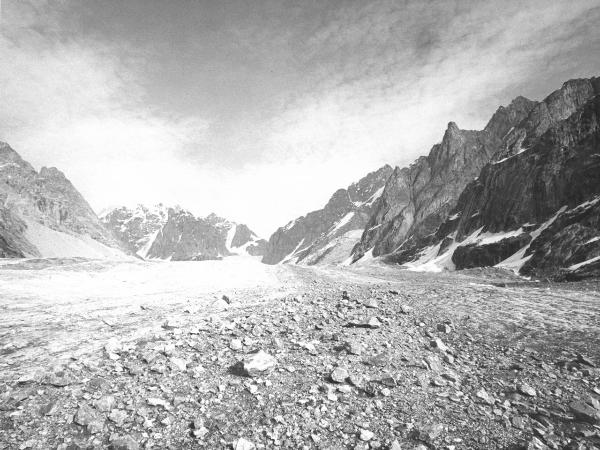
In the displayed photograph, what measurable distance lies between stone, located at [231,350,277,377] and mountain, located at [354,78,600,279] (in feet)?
108

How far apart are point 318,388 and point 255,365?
1.38 meters

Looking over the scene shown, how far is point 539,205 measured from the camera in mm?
71875

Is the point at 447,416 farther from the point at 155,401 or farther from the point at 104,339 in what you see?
the point at 104,339

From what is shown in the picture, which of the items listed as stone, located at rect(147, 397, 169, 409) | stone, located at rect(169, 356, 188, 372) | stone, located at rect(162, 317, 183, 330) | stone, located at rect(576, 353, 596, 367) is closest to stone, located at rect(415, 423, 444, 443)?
stone, located at rect(147, 397, 169, 409)

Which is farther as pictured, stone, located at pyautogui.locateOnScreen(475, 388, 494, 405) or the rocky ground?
stone, located at pyautogui.locateOnScreen(475, 388, 494, 405)

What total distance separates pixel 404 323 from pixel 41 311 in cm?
1273

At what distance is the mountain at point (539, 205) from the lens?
1815 inches

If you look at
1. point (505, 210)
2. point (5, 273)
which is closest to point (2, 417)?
point (5, 273)

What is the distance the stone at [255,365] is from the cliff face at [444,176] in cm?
14923

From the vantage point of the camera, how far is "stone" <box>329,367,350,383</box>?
6148mm

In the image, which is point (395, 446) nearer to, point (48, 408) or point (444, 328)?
point (444, 328)

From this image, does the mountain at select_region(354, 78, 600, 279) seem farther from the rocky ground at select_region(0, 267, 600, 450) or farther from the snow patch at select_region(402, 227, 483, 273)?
the rocky ground at select_region(0, 267, 600, 450)

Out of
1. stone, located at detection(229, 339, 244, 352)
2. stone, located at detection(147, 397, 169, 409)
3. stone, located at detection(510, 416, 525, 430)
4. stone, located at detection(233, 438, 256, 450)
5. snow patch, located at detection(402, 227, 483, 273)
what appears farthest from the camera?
snow patch, located at detection(402, 227, 483, 273)

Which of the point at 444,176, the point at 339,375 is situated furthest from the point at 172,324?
the point at 444,176
